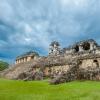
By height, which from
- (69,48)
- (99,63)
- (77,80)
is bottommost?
(77,80)

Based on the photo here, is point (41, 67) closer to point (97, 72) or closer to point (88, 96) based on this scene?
point (97, 72)

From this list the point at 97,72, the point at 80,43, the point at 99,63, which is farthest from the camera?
the point at 80,43

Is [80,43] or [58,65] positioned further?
[80,43]

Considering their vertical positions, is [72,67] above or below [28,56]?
below

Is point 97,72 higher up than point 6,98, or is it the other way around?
point 97,72

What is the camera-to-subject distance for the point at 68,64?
30266mm

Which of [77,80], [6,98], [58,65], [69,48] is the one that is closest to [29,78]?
[58,65]

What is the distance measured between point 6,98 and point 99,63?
15.9 meters

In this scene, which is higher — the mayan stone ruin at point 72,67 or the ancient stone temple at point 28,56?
the ancient stone temple at point 28,56

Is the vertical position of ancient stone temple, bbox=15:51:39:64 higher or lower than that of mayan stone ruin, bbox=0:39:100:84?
higher

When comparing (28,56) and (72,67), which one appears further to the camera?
(28,56)

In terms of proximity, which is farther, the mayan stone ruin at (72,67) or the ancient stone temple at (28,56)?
the ancient stone temple at (28,56)

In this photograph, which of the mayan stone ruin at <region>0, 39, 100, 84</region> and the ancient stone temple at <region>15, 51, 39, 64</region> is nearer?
the mayan stone ruin at <region>0, 39, 100, 84</region>

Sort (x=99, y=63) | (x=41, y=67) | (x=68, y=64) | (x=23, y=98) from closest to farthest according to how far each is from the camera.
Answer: (x=23, y=98), (x=99, y=63), (x=68, y=64), (x=41, y=67)
